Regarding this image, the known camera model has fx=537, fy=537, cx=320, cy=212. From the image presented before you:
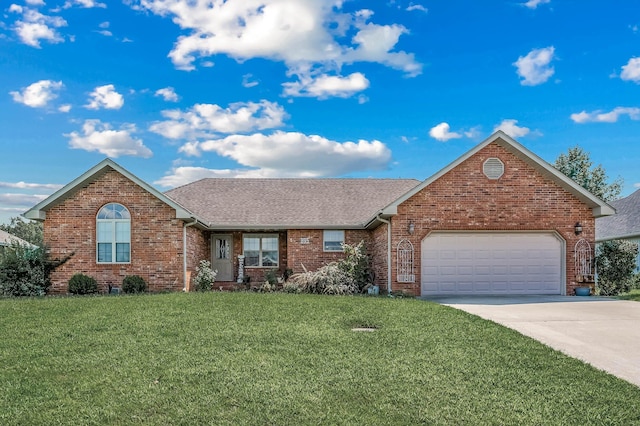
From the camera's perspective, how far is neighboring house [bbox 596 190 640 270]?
28.1m

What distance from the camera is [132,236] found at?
18438 millimetres

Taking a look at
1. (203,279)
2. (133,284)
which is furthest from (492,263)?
(133,284)

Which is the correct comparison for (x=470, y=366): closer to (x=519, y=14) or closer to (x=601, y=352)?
(x=601, y=352)

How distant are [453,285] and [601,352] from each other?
9.05 meters

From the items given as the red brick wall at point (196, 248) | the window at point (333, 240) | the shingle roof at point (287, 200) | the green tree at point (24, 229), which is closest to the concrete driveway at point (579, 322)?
the window at point (333, 240)

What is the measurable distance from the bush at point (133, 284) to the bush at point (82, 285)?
41.7 inches

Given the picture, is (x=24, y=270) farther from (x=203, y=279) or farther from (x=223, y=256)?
(x=223, y=256)

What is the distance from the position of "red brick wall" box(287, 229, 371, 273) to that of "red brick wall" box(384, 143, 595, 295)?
398cm

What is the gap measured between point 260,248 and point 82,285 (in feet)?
23.9

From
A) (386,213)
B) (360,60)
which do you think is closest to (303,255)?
(386,213)

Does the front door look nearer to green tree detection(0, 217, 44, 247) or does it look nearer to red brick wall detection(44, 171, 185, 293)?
red brick wall detection(44, 171, 185, 293)

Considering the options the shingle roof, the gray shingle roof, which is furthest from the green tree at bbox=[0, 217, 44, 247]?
the gray shingle roof

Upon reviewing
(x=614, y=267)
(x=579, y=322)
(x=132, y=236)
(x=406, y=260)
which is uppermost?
(x=132, y=236)

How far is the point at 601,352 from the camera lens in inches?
362
